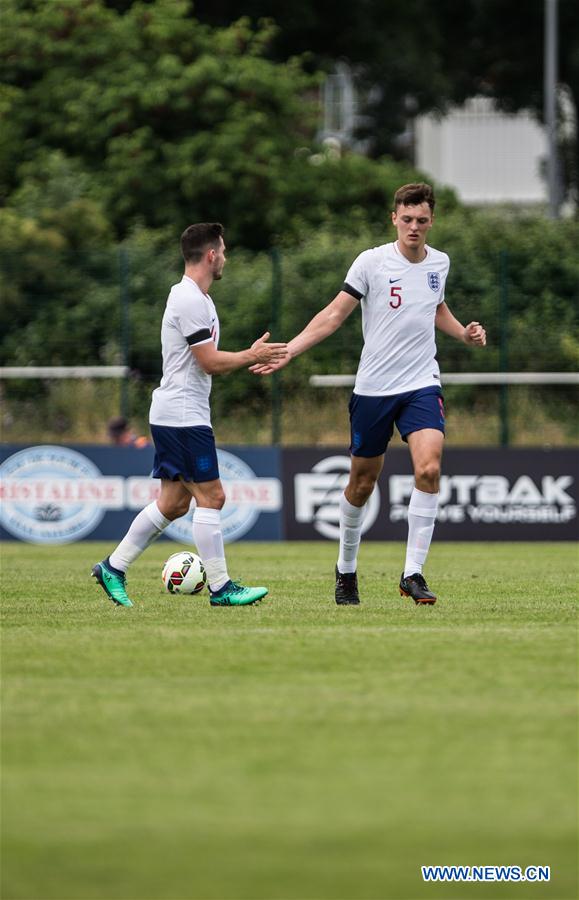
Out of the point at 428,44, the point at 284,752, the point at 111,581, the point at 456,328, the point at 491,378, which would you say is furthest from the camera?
the point at 428,44

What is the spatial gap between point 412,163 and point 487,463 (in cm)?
3043

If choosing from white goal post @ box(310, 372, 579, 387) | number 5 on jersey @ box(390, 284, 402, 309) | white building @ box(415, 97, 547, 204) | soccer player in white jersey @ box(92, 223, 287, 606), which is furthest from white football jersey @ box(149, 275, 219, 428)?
white building @ box(415, 97, 547, 204)

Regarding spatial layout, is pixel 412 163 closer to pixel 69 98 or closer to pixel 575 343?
pixel 69 98

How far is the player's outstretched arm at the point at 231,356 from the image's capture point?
10148 mm

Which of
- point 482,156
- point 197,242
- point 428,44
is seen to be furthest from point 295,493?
point 482,156

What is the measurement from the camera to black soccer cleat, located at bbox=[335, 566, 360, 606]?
10.9m

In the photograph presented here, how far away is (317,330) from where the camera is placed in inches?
415

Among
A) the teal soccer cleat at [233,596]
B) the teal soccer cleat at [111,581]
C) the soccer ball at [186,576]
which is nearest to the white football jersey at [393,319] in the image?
the teal soccer cleat at [233,596]

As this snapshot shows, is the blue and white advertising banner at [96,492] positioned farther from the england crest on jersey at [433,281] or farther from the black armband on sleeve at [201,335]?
the black armband on sleeve at [201,335]

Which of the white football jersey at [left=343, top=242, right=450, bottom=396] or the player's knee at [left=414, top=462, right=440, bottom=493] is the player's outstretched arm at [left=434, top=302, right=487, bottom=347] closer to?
the white football jersey at [left=343, top=242, right=450, bottom=396]

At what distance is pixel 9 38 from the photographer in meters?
36.1

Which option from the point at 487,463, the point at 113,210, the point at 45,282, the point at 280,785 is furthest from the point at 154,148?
the point at 280,785

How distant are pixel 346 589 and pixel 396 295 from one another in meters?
1.81

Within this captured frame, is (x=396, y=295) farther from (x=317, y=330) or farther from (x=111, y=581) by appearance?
(x=111, y=581)
